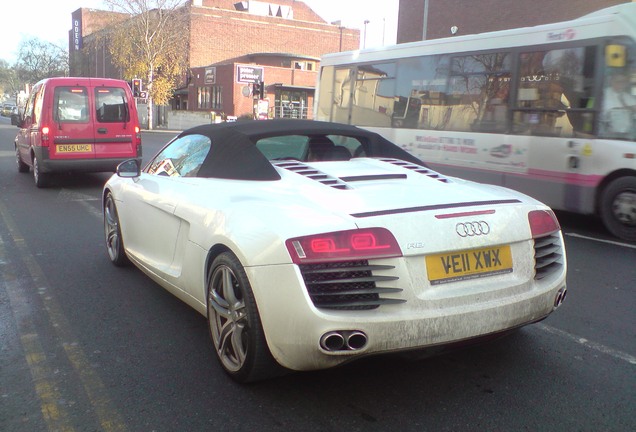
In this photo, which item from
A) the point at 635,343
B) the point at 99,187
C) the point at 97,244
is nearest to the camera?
the point at 635,343

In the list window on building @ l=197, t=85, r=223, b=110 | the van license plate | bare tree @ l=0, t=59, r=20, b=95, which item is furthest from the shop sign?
bare tree @ l=0, t=59, r=20, b=95

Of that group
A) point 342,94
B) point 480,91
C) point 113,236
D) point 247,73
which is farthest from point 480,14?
point 113,236

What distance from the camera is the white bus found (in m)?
7.53

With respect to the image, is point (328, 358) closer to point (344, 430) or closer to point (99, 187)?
point (344, 430)

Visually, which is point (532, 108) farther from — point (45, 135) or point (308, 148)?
point (45, 135)

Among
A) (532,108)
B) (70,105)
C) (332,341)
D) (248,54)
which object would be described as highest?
(248,54)

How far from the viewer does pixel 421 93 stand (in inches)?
419

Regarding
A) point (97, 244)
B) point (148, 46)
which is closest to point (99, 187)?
point (97, 244)

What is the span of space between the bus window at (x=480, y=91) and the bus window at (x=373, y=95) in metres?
1.64

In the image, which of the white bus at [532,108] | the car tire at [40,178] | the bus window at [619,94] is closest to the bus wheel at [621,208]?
the white bus at [532,108]

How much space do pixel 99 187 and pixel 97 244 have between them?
536 cm

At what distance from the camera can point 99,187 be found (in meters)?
11.5

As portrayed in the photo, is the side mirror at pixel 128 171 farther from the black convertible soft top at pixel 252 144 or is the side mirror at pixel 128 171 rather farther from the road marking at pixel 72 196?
the road marking at pixel 72 196

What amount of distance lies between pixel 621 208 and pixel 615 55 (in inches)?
78.1
